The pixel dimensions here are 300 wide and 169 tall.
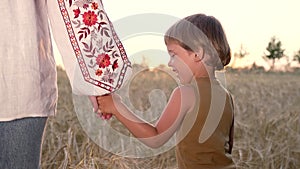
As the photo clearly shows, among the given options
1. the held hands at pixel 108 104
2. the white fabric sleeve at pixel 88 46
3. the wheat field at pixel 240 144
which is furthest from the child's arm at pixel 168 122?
the wheat field at pixel 240 144

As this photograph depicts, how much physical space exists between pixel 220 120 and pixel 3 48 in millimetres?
739

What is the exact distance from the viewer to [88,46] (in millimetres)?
1457

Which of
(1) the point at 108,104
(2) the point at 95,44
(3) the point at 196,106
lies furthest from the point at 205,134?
(2) the point at 95,44

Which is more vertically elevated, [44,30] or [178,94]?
[44,30]

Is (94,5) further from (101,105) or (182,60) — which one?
(182,60)

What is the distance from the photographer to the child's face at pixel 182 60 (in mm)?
1806

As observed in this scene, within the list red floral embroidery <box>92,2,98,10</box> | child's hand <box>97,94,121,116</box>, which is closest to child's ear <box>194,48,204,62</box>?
child's hand <box>97,94,121,116</box>

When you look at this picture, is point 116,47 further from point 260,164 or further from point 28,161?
point 260,164

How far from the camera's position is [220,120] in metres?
1.82

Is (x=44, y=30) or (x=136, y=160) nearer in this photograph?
(x=44, y=30)

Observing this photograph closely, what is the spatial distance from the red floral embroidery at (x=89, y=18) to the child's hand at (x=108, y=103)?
0.58ft

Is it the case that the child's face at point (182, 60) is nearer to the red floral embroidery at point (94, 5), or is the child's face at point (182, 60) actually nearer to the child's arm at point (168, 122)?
the child's arm at point (168, 122)

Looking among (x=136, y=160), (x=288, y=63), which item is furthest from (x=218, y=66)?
(x=288, y=63)

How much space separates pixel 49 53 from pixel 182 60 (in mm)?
535
